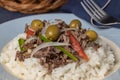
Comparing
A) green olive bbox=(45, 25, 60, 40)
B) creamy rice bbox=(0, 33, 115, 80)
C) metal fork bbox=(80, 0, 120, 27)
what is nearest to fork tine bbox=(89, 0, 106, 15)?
metal fork bbox=(80, 0, 120, 27)

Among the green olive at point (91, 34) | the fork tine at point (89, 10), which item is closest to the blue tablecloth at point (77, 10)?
the fork tine at point (89, 10)

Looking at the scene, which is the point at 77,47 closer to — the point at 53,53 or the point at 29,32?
the point at 53,53

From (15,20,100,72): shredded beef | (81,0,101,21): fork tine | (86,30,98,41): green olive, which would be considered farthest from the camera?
(81,0,101,21): fork tine

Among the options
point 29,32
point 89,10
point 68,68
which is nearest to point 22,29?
point 29,32

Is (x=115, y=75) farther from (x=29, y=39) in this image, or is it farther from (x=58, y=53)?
(x=29, y=39)

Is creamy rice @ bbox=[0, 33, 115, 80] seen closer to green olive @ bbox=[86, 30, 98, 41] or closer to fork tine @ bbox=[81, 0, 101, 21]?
green olive @ bbox=[86, 30, 98, 41]

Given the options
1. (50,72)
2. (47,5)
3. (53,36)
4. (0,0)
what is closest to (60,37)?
(53,36)

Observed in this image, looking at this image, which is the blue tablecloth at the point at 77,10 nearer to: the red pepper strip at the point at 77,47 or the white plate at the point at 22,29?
the white plate at the point at 22,29
